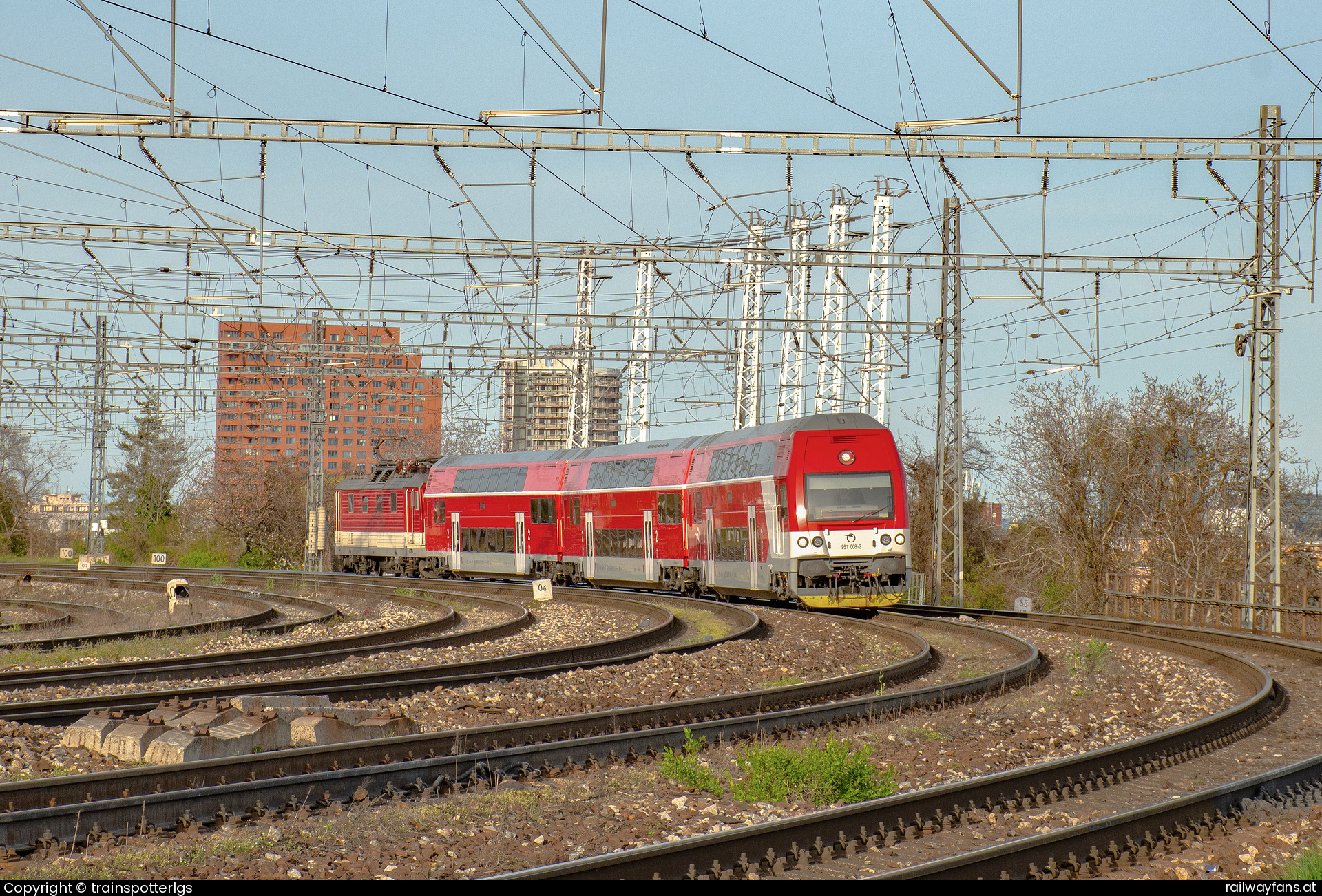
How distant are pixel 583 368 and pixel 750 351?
22.1ft

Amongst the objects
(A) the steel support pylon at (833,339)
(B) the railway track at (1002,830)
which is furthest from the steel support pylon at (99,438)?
(B) the railway track at (1002,830)

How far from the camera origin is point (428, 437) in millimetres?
78125

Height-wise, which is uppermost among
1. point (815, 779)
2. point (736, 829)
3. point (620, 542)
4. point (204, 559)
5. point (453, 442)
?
point (453, 442)

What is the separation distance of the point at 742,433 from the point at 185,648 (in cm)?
1160

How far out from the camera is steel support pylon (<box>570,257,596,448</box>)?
33.5 m

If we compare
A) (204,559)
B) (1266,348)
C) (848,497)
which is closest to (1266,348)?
(1266,348)

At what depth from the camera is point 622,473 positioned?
2936 cm

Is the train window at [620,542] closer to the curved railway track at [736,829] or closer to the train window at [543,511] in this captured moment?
the train window at [543,511]

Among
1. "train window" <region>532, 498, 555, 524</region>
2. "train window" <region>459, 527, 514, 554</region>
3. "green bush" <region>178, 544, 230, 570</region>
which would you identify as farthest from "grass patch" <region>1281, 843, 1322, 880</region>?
"green bush" <region>178, 544, 230, 570</region>

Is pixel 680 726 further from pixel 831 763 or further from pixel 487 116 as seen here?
pixel 487 116

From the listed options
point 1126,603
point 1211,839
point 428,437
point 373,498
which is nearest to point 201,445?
point 428,437

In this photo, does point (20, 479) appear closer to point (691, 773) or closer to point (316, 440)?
point (316, 440)

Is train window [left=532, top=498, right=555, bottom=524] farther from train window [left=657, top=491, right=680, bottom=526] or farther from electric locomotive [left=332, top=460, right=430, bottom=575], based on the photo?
electric locomotive [left=332, top=460, right=430, bottom=575]
